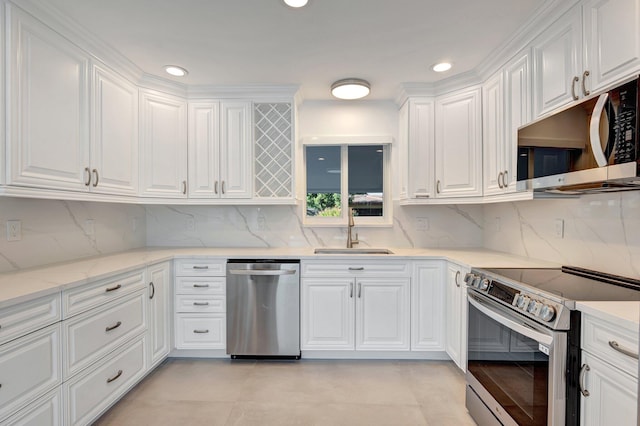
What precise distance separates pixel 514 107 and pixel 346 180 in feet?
5.40

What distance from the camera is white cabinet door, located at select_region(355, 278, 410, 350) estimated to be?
2604 millimetres

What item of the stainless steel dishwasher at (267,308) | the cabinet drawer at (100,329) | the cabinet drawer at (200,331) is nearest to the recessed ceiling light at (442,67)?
the stainless steel dishwasher at (267,308)

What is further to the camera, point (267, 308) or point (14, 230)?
point (267, 308)

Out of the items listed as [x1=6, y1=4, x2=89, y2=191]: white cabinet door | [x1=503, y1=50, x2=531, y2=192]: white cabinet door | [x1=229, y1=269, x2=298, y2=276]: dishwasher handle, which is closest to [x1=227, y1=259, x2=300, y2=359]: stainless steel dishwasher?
[x1=229, y1=269, x2=298, y2=276]: dishwasher handle

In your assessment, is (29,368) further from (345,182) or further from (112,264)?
(345,182)

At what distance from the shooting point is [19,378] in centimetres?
132

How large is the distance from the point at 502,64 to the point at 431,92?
0.64m

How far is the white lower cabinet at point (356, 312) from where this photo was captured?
2.60m

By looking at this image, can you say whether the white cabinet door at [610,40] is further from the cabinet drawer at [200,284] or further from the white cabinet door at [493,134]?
the cabinet drawer at [200,284]

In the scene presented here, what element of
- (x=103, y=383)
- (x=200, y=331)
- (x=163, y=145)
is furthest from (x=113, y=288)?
(x=163, y=145)

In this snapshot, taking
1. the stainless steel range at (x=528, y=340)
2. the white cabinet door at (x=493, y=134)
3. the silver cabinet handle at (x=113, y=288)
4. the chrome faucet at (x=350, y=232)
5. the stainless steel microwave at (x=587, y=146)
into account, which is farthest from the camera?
the chrome faucet at (x=350, y=232)

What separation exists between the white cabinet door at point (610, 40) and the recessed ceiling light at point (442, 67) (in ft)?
3.14

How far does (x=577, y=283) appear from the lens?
5.24 ft

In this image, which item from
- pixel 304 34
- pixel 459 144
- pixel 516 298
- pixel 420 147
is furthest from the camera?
pixel 420 147
